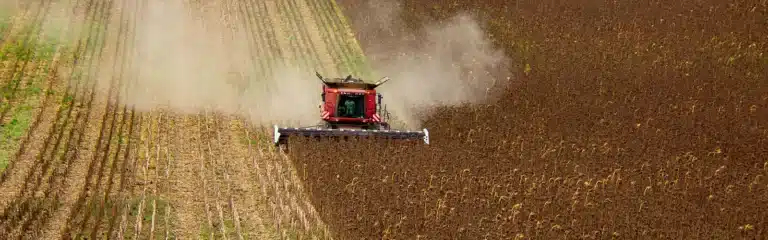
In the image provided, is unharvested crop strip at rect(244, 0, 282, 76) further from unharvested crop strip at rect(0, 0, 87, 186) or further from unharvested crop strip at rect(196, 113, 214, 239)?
unharvested crop strip at rect(0, 0, 87, 186)

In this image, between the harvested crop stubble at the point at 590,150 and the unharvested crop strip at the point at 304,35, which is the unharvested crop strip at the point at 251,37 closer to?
the unharvested crop strip at the point at 304,35

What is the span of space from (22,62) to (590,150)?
17.4 meters

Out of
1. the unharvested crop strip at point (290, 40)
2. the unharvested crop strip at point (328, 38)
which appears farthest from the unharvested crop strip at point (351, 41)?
the unharvested crop strip at point (290, 40)

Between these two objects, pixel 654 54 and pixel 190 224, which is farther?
pixel 654 54

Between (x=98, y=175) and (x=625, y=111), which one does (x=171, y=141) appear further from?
(x=625, y=111)

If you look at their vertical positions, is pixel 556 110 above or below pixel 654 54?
below

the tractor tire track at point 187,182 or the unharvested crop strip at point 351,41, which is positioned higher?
the unharvested crop strip at point 351,41

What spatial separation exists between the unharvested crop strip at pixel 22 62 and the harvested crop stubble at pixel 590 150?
8.44 meters

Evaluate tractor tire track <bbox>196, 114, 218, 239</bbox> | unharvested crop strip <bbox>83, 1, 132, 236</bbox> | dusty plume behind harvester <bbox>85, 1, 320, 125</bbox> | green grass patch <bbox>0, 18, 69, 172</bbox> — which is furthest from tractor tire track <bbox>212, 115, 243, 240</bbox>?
green grass patch <bbox>0, 18, 69, 172</bbox>

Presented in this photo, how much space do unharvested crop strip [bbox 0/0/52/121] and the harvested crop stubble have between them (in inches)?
332

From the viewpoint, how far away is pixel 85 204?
15703mm

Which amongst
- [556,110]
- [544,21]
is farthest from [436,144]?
[544,21]

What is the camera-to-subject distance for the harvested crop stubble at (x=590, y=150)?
15734 mm

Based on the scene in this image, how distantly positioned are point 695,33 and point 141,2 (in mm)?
21990
